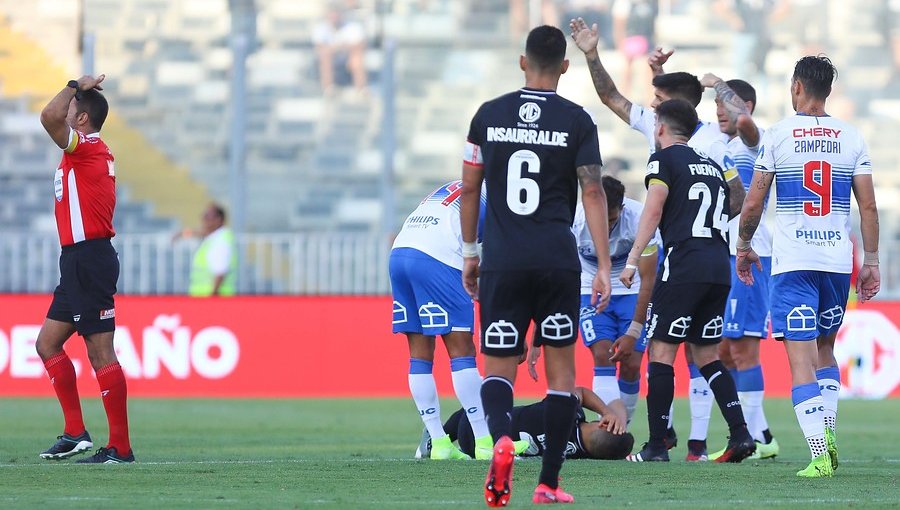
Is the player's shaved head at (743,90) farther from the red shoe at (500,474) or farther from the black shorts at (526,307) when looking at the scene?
the red shoe at (500,474)

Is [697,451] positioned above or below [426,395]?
below

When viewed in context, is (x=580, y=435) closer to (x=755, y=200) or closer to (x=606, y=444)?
(x=606, y=444)

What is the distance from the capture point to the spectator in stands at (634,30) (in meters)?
24.4

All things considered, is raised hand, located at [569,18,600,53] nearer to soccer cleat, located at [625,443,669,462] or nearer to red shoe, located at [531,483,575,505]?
soccer cleat, located at [625,443,669,462]

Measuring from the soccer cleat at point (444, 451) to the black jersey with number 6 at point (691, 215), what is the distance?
1.74 metres

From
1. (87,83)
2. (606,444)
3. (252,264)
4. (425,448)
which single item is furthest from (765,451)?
(252,264)

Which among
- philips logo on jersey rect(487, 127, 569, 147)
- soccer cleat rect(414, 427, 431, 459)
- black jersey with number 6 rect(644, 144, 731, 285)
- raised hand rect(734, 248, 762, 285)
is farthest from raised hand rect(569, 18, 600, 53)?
soccer cleat rect(414, 427, 431, 459)

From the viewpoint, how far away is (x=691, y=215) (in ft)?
30.1

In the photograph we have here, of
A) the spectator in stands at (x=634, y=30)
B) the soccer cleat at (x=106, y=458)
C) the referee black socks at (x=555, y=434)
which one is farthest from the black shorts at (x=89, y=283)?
the spectator in stands at (x=634, y=30)

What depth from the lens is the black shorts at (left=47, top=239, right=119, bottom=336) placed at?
9109 mm

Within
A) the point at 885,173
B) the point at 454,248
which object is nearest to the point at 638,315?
the point at 454,248

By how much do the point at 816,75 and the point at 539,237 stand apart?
2.53 m

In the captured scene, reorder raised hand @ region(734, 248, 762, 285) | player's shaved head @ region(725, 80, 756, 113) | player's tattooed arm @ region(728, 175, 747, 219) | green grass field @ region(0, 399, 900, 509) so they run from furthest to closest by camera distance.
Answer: player's shaved head @ region(725, 80, 756, 113)
player's tattooed arm @ region(728, 175, 747, 219)
raised hand @ region(734, 248, 762, 285)
green grass field @ region(0, 399, 900, 509)

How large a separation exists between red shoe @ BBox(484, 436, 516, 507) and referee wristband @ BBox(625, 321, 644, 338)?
3.16 metres
